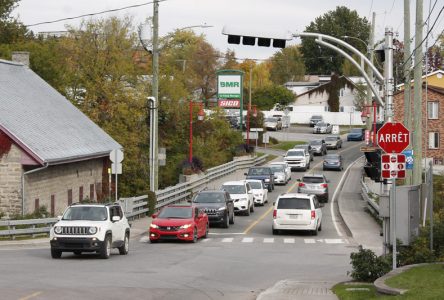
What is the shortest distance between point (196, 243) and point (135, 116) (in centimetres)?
2866

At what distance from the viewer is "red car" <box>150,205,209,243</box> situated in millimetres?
33844

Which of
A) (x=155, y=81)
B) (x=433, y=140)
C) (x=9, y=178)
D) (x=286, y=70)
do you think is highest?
(x=286, y=70)

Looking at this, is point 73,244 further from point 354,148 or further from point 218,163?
point 354,148

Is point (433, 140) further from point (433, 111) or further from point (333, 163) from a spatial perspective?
point (333, 163)

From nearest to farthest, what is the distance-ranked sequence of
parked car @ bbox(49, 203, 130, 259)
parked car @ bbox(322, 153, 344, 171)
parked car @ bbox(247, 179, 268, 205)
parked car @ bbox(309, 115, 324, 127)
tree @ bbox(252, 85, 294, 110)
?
parked car @ bbox(49, 203, 130, 259)
parked car @ bbox(247, 179, 268, 205)
parked car @ bbox(322, 153, 344, 171)
parked car @ bbox(309, 115, 324, 127)
tree @ bbox(252, 85, 294, 110)

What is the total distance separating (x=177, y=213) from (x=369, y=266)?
14.7m

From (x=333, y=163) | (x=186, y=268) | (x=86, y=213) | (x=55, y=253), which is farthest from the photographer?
(x=333, y=163)

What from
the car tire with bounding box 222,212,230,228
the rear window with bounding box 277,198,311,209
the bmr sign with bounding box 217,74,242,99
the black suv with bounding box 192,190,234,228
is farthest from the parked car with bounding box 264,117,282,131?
the rear window with bounding box 277,198,311,209

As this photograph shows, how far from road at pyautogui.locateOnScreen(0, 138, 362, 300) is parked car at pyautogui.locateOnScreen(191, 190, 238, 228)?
5.58ft

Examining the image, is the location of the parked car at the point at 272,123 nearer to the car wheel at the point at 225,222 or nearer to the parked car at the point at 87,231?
the car wheel at the point at 225,222

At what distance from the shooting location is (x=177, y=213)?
34.4 meters

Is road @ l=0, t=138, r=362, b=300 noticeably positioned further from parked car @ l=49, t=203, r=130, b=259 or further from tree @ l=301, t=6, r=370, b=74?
tree @ l=301, t=6, r=370, b=74

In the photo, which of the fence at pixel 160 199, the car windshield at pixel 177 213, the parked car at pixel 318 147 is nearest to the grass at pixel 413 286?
the car windshield at pixel 177 213

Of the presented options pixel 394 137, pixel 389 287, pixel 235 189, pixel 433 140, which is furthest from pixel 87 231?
pixel 433 140
